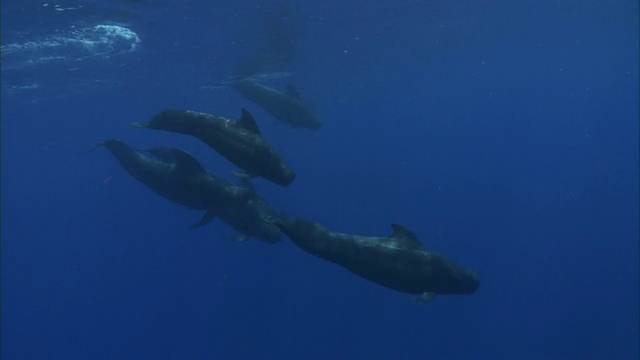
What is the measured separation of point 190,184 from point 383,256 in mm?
5416

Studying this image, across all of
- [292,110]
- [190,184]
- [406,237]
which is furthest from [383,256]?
[292,110]

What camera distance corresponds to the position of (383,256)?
912 centimetres

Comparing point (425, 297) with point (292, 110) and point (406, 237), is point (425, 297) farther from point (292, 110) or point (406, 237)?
point (292, 110)

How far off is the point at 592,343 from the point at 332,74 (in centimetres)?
2471

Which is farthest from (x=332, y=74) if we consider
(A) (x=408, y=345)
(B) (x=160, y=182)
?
(B) (x=160, y=182)

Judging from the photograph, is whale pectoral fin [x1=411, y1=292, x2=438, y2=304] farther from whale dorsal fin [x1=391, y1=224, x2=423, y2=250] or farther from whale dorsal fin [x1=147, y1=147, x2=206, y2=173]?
whale dorsal fin [x1=147, y1=147, x2=206, y2=173]

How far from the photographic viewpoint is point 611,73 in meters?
83.9

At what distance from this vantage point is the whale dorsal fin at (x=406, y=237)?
9.35m

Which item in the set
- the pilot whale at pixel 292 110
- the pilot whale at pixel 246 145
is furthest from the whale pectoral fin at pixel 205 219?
the pilot whale at pixel 292 110

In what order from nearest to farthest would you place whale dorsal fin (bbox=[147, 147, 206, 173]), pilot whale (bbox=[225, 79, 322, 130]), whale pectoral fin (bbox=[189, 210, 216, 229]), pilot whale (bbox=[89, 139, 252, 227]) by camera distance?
whale dorsal fin (bbox=[147, 147, 206, 173]) → pilot whale (bbox=[89, 139, 252, 227]) → whale pectoral fin (bbox=[189, 210, 216, 229]) → pilot whale (bbox=[225, 79, 322, 130])

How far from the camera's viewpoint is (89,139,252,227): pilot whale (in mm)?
12398

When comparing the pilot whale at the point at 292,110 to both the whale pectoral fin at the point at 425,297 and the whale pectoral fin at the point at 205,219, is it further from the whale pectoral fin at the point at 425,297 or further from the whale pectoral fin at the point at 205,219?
Result: the whale pectoral fin at the point at 425,297

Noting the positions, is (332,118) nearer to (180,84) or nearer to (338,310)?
(180,84)

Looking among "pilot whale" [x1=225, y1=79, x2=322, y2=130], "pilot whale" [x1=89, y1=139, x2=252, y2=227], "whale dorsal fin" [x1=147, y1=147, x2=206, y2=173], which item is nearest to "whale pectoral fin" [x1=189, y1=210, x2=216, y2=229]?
"pilot whale" [x1=89, y1=139, x2=252, y2=227]
